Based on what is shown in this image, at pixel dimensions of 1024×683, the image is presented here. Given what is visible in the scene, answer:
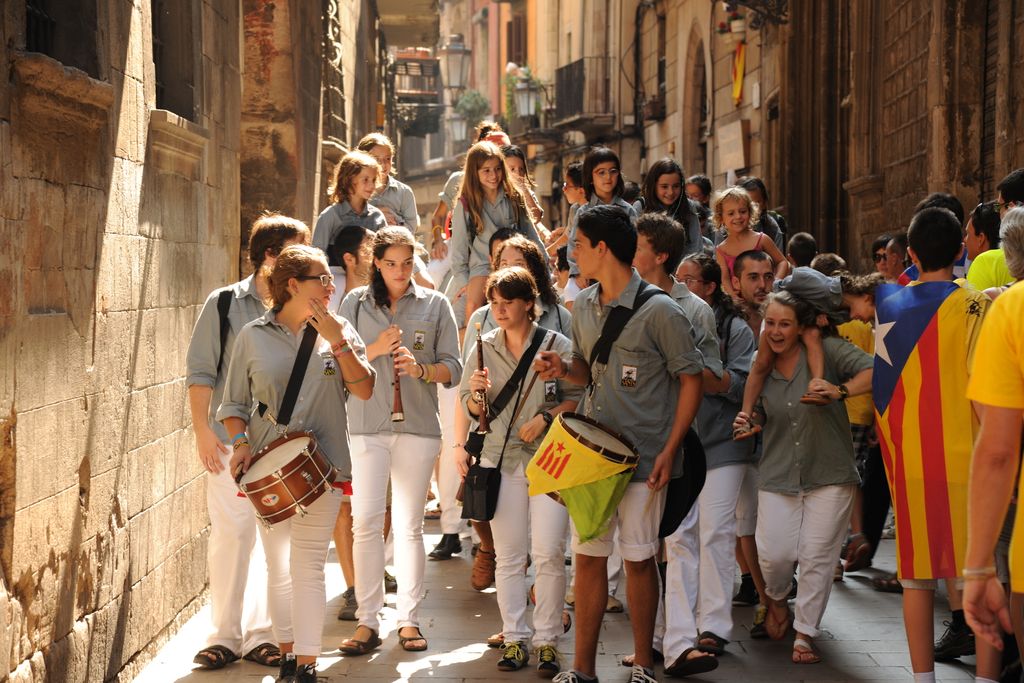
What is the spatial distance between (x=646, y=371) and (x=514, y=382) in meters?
0.85

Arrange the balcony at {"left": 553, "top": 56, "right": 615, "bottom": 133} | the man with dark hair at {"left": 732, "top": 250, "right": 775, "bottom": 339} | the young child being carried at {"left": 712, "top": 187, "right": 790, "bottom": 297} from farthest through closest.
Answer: the balcony at {"left": 553, "top": 56, "right": 615, "bottom": 133} → the young child being carried at {"left": 712, "top": 187, "right": 790, "bottom": 297} → the man with dark hair at {"left": 732, "top": 250, "right": 775, "bottom": 339}

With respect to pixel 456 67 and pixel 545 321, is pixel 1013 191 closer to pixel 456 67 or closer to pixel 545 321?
pixel 545 321

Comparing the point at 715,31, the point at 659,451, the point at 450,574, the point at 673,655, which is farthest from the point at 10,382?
the point at 715,31

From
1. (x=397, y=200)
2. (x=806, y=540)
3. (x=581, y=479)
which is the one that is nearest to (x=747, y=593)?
(x=806, y=540)

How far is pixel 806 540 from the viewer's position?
21.3 feet

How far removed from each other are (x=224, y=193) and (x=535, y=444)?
110 inches

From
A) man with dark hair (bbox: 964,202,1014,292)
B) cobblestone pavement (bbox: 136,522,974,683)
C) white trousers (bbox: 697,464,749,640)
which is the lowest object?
cobblestone pavement (bbox: 136,522,974,683)

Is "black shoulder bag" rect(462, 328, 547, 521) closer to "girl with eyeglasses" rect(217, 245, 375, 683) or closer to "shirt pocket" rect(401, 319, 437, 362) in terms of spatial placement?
"shirt pocket" rect(401, 319, 437, 362)

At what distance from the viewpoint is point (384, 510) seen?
6.75 metres

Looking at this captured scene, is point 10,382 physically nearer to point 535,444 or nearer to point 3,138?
point 3,138

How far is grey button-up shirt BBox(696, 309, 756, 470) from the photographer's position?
6.70 m

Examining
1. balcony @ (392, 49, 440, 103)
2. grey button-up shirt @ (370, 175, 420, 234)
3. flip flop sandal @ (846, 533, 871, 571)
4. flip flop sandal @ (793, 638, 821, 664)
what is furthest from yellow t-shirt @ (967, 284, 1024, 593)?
balcony @ (392, 49, 440, 103)

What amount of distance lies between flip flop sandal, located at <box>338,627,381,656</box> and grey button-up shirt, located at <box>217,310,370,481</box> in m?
1.19

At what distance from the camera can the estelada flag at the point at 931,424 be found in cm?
527
